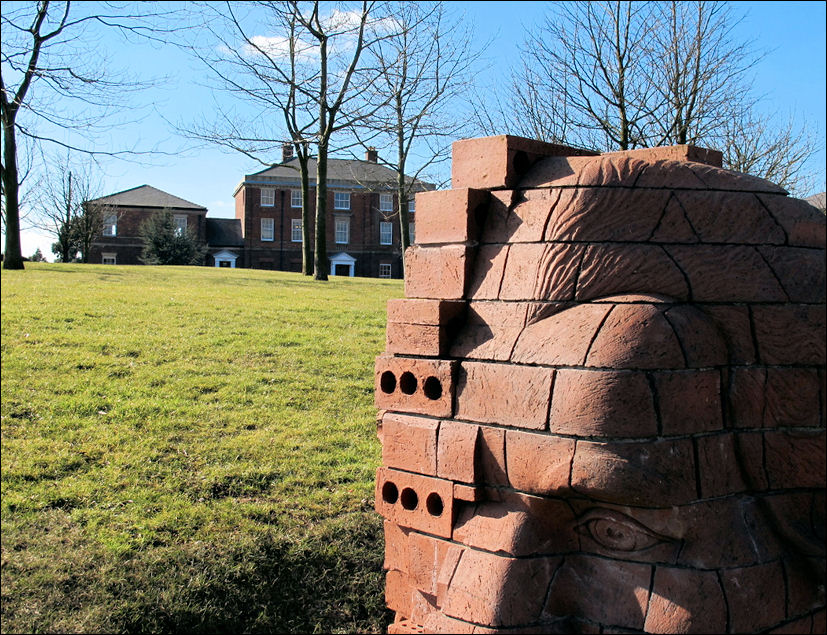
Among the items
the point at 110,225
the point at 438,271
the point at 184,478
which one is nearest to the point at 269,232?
the point at 110,225

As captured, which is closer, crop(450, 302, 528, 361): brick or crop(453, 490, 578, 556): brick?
crop(453, 490, 578, 556): brick

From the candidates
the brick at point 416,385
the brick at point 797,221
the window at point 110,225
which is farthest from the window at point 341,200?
the brick at point 797,221

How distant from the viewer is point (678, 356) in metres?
2.87

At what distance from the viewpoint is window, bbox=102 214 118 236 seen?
149 ft

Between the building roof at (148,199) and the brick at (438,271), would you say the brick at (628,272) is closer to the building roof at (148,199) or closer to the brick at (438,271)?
the brick at (438,271)

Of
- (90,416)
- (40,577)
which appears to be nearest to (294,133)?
(90,416)

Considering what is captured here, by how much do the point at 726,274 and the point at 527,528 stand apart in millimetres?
1296

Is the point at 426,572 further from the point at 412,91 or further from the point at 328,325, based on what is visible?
the point at 412,91

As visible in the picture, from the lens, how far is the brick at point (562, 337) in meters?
2.95

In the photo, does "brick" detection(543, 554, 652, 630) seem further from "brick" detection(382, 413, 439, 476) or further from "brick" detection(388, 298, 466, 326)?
"brick" detection(388, 298, 466, 326)

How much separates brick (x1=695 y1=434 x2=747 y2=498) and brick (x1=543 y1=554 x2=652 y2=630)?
0.39 meters

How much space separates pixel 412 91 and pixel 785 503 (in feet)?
54.5

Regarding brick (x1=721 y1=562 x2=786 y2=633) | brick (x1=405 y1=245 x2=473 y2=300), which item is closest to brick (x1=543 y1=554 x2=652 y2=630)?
brick (x1=721 y1=562 x2=786 y2=633)

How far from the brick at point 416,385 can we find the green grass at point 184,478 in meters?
1.67
